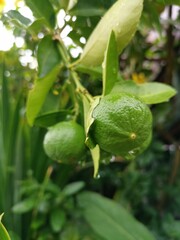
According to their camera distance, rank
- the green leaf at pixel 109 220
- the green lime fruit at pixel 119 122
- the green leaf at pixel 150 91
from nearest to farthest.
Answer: the green lime fruit at pixel 119 122 < the green leaf at pixel 150 91 < the green leaf at pixel 109 220

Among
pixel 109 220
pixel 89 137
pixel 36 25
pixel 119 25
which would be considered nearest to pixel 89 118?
pixel 89 137

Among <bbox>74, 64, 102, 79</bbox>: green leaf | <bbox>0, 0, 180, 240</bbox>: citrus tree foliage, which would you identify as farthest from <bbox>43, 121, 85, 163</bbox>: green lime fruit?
<bbox>74, 64, 102, 79</bbox>: green leaf

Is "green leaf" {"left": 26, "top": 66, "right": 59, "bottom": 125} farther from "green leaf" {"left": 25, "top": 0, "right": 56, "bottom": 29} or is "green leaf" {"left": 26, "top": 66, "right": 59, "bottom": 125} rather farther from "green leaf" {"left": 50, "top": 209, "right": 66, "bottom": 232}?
"green leaf" {"left": 50, "top": 209, "right": 66, "bottom": 232}

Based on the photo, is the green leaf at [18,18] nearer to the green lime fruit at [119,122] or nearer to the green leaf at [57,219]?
the green lime fruit at [119,122]

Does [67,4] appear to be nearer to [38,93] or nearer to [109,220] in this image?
[38,93]

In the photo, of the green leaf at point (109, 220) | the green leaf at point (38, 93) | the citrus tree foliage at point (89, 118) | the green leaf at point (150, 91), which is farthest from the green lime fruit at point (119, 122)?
the green leaf at point (109, 220)

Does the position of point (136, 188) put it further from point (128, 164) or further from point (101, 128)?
point (101, 128)

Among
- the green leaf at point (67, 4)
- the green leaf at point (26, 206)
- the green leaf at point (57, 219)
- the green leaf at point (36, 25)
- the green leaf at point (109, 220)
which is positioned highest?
the green leaf at point (67, 4)

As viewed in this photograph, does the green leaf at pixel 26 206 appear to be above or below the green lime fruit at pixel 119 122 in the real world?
below
